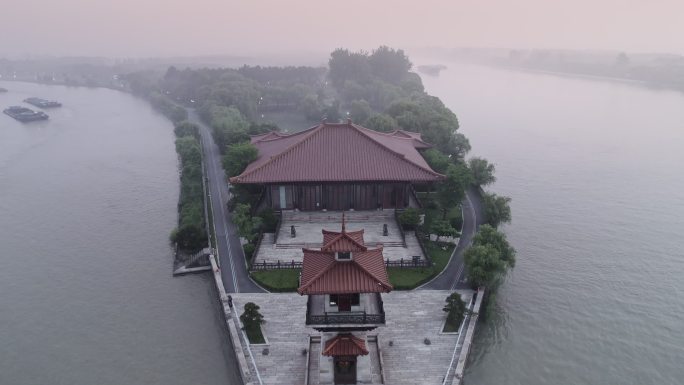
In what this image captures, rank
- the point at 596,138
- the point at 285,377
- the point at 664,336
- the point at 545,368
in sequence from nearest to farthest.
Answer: the point at 285,377, the point at 545,368, the point at 664,336, the point at 596,138

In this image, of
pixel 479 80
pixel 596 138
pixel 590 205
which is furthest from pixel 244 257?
pixel 479 80

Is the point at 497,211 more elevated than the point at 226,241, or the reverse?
the point at 497,211

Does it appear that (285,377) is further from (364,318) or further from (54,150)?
(54,150)

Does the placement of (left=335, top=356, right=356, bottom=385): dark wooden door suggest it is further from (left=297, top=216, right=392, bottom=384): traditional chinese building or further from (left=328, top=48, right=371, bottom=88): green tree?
(left=328, top=48, right=371, bottom=88): green tree

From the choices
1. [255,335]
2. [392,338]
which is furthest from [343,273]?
[255,335]

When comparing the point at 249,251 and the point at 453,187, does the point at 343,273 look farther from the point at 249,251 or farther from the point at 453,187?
the point at 453,187

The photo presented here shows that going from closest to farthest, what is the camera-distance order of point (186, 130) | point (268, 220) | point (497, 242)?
point (497, 242) → point (268, 220) → point (186, 130)
